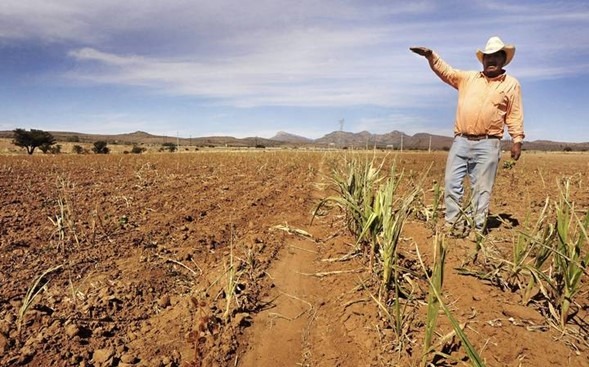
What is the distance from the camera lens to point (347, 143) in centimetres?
512

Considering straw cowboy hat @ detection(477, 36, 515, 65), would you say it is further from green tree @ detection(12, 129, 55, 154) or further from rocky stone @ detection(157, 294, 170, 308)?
green tree @ detection(12, 129, 55, 154)

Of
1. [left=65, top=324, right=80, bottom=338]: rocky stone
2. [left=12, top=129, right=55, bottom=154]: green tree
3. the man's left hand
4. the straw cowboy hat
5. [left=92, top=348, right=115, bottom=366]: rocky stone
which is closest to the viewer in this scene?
[left=92, top=348, right=115, bottom=366]: rocky stone

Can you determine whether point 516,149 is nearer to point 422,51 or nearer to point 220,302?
point 422,51

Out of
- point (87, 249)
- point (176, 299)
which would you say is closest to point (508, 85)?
point (176, 299)

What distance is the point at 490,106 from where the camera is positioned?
13.6ft

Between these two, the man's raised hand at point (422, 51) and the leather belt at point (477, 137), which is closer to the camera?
the leather belt at point (477, 137)

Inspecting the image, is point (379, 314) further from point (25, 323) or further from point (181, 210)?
point (181, 210)

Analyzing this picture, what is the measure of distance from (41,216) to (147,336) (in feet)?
11.3

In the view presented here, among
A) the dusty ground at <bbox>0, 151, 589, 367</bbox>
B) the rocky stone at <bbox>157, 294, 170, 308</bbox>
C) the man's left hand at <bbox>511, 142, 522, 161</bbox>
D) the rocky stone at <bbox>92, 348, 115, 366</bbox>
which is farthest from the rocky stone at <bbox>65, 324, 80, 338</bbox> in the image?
the man's left hand at <bbox>511, 142, 522, 161</bbox>

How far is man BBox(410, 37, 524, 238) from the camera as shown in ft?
13.5

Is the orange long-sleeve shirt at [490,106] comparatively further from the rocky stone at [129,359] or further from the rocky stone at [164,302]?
the rocky stone at [129,359]

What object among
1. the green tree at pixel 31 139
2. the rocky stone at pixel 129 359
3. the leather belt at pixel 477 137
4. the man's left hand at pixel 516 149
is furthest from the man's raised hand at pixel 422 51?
the green tree at pixel 31 139

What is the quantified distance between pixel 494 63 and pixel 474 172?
47.1 inches

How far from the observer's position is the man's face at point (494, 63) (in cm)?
414
